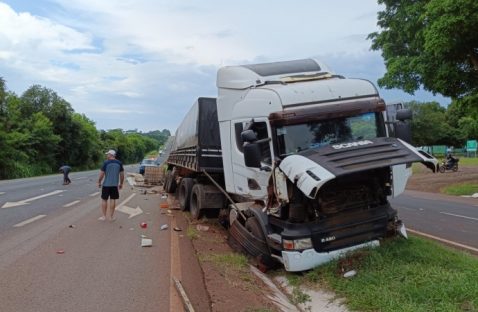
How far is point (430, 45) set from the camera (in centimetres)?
1783

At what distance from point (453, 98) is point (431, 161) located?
16820 millimetres

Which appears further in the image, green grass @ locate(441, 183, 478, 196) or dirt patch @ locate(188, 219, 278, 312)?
green grass @ locate(441, 183, 478, 196)

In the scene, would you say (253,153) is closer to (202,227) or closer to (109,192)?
(202,227)

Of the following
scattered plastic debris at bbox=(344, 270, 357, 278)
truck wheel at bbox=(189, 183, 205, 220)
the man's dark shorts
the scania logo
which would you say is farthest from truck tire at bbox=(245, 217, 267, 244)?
the man's dark shorts

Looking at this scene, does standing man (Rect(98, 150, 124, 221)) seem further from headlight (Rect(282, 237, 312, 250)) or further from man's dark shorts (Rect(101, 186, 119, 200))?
headlight (Rect(282, 237, 312, 250))

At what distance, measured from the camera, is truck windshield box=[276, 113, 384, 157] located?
7.36m

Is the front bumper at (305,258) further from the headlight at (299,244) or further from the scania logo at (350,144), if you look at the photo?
the scania logo at (350,144)

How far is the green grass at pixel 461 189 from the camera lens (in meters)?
21.9

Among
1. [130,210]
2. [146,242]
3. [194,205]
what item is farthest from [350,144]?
[130,210]

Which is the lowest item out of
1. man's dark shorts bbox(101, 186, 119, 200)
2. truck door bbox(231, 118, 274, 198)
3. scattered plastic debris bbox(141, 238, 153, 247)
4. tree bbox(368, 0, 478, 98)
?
scattered plastic debris bbox(141, 238, 153, 247)

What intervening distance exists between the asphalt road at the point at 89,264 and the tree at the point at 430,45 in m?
12.0

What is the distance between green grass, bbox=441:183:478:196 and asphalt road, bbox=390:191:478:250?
2515mm

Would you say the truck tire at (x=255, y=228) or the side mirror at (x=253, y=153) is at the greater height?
the side mirror at (x=253, y=153)

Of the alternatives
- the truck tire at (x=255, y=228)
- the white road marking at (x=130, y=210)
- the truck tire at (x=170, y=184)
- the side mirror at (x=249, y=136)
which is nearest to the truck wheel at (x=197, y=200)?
the white road marking at (x=130, y=210)
